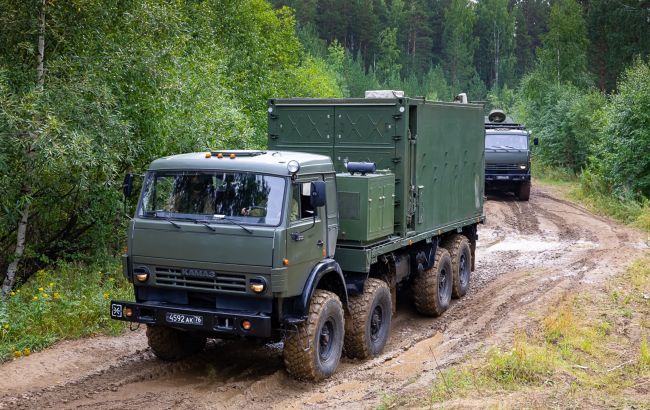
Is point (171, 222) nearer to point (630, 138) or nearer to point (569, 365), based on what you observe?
point (569, 365)

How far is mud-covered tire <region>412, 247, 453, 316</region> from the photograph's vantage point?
11312mm

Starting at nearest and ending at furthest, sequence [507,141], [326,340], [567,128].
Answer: [326,340] → [507,141] → [567,128]

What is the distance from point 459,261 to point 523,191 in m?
14.5

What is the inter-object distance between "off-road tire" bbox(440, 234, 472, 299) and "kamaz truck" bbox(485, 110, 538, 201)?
1303 cm

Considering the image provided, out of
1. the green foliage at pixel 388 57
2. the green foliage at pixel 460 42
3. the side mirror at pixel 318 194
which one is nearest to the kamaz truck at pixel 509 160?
the side mirror at pixel 318 194

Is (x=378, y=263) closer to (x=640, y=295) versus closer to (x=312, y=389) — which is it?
(x=312, y=389)

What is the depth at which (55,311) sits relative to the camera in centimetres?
970

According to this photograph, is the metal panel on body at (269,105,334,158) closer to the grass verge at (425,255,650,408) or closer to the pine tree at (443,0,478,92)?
the grass verge at (425,255,650,408)

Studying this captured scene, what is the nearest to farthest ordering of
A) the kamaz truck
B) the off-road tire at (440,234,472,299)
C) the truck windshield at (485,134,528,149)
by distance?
the off-road tire at (440,234,472,299) < the kamaz truck < the truck windshield at (485,134,528,149)

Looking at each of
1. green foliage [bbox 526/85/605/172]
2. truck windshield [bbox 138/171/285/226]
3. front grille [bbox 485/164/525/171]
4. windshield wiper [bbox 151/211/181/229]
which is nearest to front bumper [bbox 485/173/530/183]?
front grille [bbox 485/164/525/171]

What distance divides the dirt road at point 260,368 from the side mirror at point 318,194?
1.87m

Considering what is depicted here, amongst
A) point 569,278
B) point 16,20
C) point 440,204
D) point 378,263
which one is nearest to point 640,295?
point 569,278

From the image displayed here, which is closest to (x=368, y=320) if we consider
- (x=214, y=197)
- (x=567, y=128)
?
(x=214, y=197)

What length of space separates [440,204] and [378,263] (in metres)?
2.00
